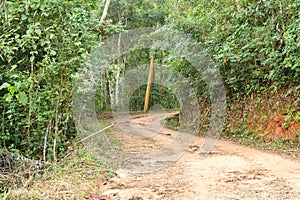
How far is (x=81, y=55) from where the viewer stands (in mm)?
4961

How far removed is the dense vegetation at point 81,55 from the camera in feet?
Answer: 15.8

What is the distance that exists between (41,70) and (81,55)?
75 cm

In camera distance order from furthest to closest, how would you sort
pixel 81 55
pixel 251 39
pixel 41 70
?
1. pixel 251 39
2. pixel 81 55
3. pixel 41 70

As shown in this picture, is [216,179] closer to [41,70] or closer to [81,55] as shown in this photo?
[81,55]

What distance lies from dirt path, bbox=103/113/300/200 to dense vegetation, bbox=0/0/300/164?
5.66 ft

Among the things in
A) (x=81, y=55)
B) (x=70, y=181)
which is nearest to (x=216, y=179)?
(x=70, y=181)

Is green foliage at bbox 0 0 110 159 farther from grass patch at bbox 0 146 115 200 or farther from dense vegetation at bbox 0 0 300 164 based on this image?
grass patch at bbox 0 146 115 200

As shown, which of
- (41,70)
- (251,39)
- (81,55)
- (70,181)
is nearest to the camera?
(70,181)

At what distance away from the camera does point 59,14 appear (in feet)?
16.9

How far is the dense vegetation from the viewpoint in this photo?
4812 mm

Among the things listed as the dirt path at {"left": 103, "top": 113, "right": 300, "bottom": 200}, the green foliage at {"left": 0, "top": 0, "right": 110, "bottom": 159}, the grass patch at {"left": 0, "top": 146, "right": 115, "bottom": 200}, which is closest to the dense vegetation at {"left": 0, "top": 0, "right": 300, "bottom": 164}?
the green foliage at {"left": 0, "top": 0, "right": 110, "bottom": 159}

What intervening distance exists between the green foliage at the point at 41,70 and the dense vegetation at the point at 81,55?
0.02 metres

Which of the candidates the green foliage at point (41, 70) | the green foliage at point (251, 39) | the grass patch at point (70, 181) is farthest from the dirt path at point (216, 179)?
the green foliage at point (251, 39)

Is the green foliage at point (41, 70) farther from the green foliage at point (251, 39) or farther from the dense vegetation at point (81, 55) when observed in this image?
the green foliage at point (251, 39)
